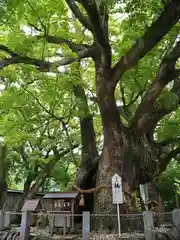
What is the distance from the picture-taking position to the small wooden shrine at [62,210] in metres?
5.99

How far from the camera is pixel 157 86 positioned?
714 cm

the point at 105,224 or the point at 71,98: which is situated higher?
the point at 71,98

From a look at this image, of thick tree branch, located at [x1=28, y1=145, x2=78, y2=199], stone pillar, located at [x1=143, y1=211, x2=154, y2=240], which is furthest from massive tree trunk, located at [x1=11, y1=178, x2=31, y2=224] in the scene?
stone pillar, located at [x1=143, y1=211, x2=154, y2=240]

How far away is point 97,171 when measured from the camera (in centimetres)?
749

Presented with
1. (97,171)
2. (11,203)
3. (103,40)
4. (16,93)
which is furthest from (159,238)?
(11,203)

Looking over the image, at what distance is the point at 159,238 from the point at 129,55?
14.7 feet

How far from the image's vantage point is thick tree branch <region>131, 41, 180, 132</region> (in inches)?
264

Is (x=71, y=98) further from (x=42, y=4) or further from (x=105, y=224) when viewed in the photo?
(x=105, y=224)

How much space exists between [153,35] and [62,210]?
4982 mm

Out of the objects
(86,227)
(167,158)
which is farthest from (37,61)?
(167,158)

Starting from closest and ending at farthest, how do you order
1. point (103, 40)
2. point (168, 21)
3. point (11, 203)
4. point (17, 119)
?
1. point (168, 21)
2. point (103, 40)
3. point (17, 119)
4. point (11, 203)

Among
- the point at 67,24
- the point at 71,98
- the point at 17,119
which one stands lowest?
the point at 17,119

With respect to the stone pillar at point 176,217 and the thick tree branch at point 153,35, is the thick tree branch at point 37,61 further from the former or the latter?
the stone pillar at point 176,217

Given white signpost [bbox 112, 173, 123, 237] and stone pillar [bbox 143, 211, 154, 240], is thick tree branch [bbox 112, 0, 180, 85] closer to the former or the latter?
white signpost [bbox 112, 173, 123, 237]
